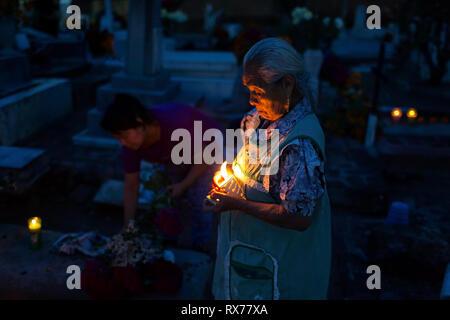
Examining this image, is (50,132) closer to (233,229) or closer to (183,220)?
(183,220)

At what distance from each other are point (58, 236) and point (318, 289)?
8.32ft

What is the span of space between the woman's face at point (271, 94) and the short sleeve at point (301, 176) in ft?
0.63

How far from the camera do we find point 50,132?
7059mm

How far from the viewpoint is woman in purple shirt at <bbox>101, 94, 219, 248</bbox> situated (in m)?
2.81

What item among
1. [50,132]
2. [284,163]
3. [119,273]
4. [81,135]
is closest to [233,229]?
[284,163]

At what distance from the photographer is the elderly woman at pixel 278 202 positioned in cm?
162

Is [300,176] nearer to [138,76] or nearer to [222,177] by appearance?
[222,177]

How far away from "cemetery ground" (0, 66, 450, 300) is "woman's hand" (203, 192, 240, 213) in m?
1.67

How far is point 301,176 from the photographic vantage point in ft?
5.26

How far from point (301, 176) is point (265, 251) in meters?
0.44

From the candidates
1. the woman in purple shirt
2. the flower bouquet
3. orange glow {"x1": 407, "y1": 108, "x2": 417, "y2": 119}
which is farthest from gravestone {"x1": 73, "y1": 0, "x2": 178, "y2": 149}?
orange glow {"x1": 407, "y1": 108, "x2": 417, "y2": 119}

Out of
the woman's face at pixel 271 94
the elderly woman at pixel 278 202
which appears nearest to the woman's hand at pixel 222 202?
the elderly woman at pixel 278 202

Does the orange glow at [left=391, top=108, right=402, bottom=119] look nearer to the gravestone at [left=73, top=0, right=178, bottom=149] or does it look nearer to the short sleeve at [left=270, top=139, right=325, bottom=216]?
the gravestone at [left=73, top=0, right=178, bottom=149]

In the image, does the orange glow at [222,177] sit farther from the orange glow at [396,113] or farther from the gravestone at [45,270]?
the orange glow at [396,113]
